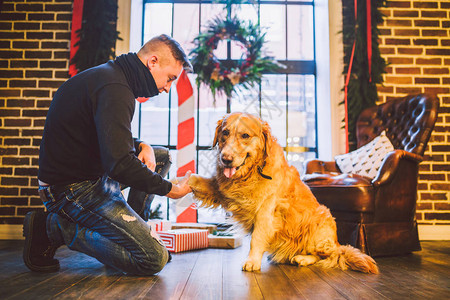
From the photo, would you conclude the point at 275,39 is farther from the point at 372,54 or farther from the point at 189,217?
the point at 189,217

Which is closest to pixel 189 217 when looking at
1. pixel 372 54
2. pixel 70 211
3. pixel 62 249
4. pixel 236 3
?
pixel 62 249

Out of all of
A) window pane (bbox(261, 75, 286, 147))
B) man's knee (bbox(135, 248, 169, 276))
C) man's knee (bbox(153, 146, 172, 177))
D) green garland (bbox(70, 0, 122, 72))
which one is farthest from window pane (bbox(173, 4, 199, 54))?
man's knee (bbox(135, 248, 169, 276))

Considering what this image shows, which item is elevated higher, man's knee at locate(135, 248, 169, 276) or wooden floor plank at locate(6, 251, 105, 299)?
man's knee at locate(135, 248, 169, 276)

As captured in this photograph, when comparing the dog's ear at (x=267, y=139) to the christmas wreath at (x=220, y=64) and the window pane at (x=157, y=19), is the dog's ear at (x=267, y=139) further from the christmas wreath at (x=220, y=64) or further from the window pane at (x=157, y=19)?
the window pane at (x=157, y=19)

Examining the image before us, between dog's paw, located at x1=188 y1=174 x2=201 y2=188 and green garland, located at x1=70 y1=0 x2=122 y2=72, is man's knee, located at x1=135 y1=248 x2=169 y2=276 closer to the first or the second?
dog's paw, located at x1=188 y1=174 x2=201 y2=188

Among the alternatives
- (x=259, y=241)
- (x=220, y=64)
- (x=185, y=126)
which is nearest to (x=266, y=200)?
(x=259, y=241)

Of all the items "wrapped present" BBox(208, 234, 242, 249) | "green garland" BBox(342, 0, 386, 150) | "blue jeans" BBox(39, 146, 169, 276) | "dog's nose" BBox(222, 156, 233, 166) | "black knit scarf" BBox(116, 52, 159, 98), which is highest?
"green garland" BBox(342, 0, 386, 150)

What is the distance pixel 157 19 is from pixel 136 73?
3.05 metres

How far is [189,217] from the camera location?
3.79 meters

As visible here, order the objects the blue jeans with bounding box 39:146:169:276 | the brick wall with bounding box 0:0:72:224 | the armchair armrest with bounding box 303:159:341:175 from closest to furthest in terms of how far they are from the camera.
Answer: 1. the blue jeans with bounding box 39:146:169:276
2. the armchair armrest with bounding box 303:159:341:175
3. the brick wall with bounding box 0:0:72:224

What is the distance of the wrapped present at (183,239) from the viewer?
2.55 meters

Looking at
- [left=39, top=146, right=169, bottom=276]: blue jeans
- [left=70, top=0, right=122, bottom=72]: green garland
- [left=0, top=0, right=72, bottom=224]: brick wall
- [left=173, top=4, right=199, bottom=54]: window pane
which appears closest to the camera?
[left=39, top=146, right=169, bottom=276]: blue jeans

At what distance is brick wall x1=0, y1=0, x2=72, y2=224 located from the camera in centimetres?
358

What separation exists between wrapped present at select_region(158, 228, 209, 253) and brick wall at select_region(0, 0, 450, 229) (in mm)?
1837
